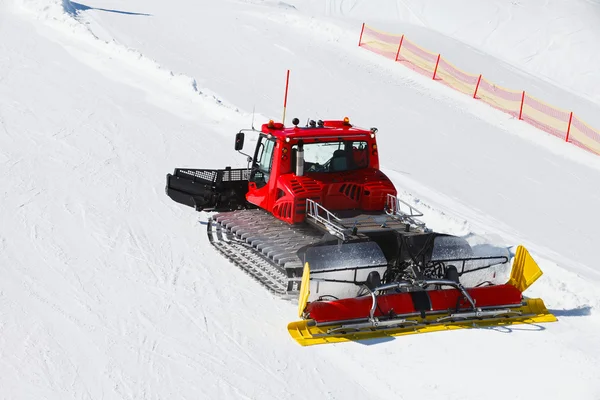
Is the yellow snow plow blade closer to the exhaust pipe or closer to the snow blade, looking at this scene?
the snow blade

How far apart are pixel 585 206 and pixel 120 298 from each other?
1133 centimetres

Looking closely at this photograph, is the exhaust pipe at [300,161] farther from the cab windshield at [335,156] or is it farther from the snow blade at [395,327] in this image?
the snow blade at [395,327]

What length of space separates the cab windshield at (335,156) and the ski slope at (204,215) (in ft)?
6.23

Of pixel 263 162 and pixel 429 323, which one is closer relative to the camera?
pixel 429 323

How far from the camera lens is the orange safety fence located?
23.4 meters

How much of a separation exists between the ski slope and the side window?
1.28 metres

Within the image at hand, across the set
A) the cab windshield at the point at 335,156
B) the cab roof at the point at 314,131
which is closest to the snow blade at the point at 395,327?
the cab windshield at the point at 335,156

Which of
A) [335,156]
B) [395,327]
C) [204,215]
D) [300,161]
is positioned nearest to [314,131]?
[335,156]

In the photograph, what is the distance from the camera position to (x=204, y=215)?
46.9ft

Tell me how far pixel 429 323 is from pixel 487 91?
16.4 m

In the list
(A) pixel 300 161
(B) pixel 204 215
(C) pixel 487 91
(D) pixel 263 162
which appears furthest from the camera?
(C) pixel 487 91

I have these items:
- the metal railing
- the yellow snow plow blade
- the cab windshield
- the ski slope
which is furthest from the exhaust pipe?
the yellow snow plow blade

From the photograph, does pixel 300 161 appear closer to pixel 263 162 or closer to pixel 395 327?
pixel 263 162

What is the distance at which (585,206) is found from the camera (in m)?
18.4
